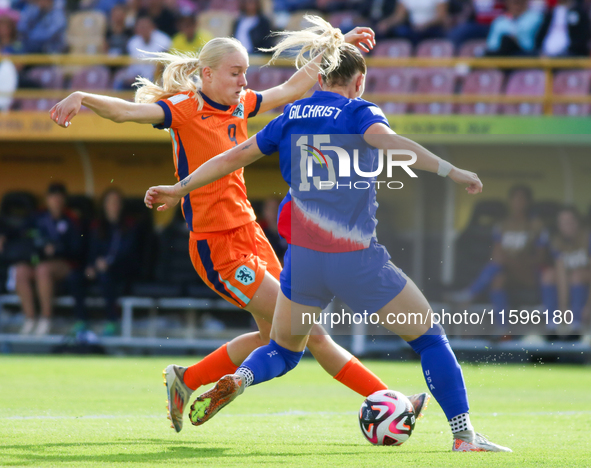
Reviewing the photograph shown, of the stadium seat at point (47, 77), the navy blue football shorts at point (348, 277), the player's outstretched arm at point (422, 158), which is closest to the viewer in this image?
the player's outstretched arm at point (422, 158)

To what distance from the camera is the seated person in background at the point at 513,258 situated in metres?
11.6

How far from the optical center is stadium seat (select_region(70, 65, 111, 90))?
45.5 ft

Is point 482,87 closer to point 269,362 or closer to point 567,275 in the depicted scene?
point 567,275

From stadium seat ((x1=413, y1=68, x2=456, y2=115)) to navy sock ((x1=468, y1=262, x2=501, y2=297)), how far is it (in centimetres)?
232

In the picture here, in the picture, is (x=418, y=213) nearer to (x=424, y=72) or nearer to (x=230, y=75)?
(x=424, y=72)

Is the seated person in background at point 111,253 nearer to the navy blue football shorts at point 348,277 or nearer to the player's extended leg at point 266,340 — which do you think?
the player's extended leg at point 266,340

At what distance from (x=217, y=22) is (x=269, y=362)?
10.4 m

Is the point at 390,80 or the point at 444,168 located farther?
the point at 390,80

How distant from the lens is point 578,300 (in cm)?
1148

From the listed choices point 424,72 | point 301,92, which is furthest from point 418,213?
point 301,92

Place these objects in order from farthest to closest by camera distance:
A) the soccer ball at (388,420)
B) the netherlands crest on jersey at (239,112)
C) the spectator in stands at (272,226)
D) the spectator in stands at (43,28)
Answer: the spectator in stands at (43,28)
the spectator in stands at (272,226)
the netherlands crest on jersey at (239,112)
the soccer ball at (388,420)

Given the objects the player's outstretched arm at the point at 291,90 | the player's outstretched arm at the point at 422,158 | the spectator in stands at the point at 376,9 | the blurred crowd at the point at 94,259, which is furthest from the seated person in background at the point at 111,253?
the player's outstretched arm at the point at 422,158

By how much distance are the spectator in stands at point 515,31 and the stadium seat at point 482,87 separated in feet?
1.04

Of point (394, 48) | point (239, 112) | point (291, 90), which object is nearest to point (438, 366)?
point (239, 112)
